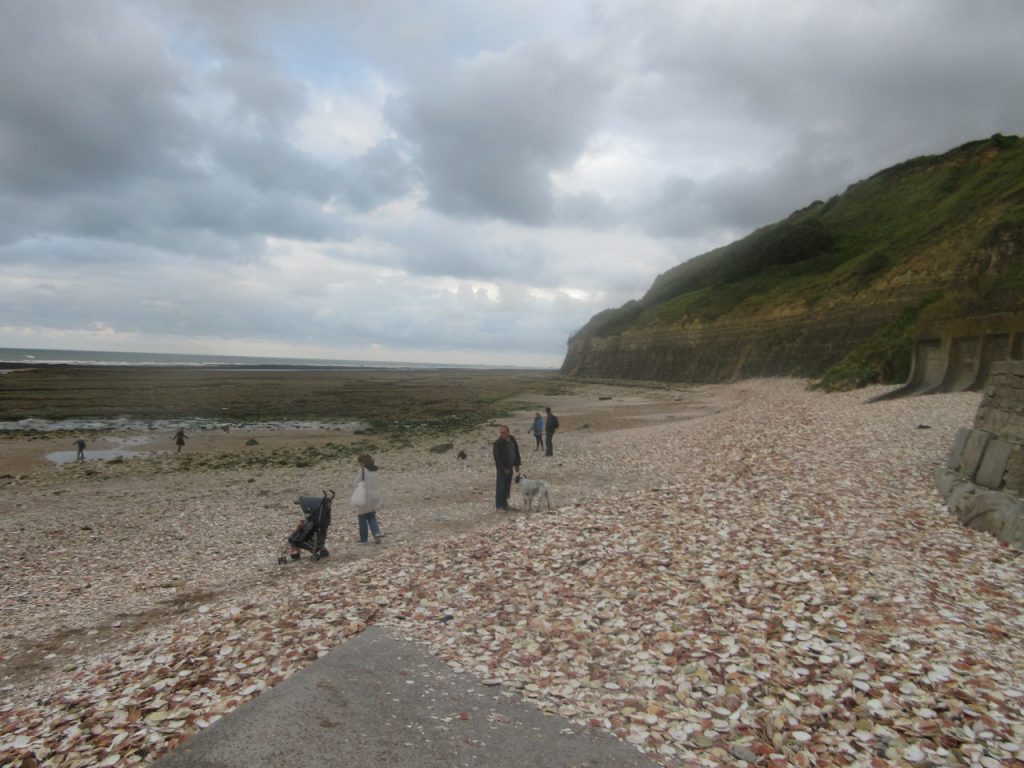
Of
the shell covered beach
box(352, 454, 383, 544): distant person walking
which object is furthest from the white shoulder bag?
the shell covered beach

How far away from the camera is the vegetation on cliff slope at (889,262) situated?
3922cm

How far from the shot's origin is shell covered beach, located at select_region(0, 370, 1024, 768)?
231 inches

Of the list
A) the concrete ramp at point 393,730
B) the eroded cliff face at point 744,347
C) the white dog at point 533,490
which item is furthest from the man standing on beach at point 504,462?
the eroded cliff face at point 744,347

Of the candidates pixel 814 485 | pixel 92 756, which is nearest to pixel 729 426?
pixel 814 485

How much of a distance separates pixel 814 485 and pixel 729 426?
12.3 meters

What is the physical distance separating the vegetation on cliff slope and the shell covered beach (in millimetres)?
24945

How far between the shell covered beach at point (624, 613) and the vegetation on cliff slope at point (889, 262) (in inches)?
982

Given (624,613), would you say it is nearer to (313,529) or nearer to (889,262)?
(313,529)

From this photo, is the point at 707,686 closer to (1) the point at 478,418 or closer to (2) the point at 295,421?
(1) the point at 478,418

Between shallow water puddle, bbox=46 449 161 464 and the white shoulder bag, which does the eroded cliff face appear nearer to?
the white shoulder bag

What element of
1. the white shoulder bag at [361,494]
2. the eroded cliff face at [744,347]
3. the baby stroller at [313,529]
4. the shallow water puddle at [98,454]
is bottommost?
the shallow water puddle at [98,454]

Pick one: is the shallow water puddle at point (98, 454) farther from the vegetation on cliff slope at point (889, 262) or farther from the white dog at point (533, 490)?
the vegetation on cliff slope at point (889, 262)

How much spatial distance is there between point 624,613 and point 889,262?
58953 millimetres

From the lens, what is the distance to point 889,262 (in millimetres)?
54281
